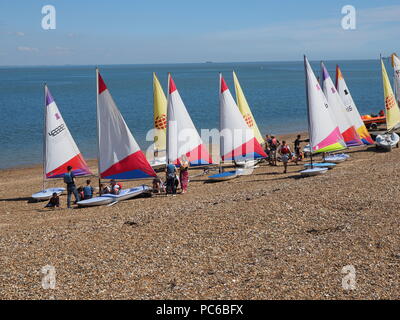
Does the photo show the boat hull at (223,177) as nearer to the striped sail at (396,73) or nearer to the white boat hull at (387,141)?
the white boat hull at (387,141)

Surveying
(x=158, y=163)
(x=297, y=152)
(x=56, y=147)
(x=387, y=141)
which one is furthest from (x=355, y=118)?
(x=56, y=147)

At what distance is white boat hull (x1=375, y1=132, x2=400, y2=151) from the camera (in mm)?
26405

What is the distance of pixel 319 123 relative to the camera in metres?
21.2

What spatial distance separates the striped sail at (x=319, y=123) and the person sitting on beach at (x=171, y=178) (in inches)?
242

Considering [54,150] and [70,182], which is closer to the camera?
[70,182]

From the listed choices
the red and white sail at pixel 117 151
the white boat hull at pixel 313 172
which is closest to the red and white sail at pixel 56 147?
the red and white sail at pixel 117 151

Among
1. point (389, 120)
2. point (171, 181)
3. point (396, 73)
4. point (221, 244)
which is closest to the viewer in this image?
point (221, 244)

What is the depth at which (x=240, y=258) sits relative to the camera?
38.3 feet

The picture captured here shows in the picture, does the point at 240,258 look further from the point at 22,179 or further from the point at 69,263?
the point at 22,179

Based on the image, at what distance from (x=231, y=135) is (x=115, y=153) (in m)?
5.54

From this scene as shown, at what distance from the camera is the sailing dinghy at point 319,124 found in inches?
821

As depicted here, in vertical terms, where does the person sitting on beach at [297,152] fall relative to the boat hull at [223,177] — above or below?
above

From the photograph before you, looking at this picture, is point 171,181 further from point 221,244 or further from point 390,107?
point 390,107

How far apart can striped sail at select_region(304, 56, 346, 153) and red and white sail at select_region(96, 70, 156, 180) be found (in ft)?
23.7
